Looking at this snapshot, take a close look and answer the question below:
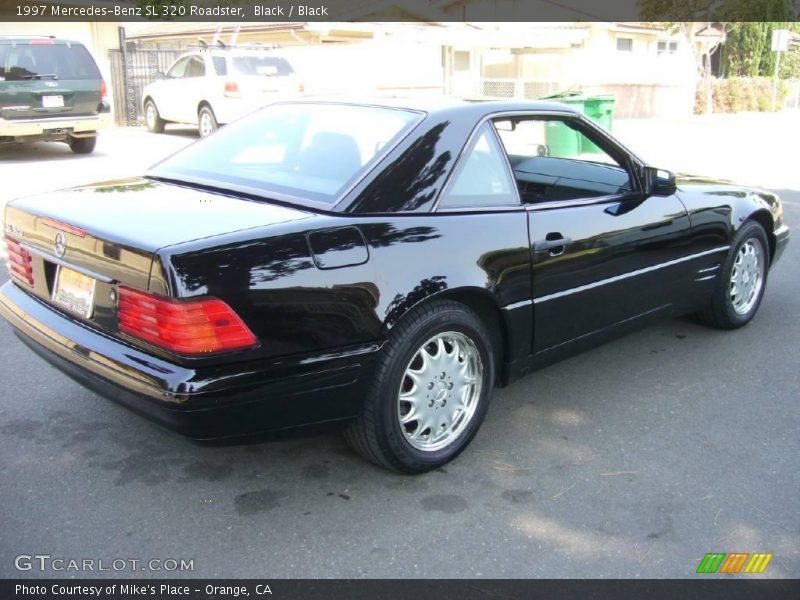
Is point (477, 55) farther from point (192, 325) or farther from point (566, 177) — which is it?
point (192, 325)

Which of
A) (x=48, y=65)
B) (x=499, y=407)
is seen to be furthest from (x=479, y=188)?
(x=48, y=65)

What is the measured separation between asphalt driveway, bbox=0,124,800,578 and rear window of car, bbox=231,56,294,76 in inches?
480

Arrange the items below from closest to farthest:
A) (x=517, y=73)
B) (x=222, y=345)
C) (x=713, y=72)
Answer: (x=222, y=345) → (x=517, y=73) → (x=713, y=72)

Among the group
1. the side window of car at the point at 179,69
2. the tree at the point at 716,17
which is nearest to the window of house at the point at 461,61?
the tree at the point at 716,17

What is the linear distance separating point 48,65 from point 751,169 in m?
11.5

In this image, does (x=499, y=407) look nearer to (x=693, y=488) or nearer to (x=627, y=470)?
(x=627, y=470)

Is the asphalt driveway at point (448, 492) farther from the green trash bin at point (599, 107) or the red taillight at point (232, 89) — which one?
the red taillight at point (232, 89)

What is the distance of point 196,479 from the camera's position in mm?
3355

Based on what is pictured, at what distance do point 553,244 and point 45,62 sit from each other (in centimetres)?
1104

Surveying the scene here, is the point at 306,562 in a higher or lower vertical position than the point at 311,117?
lower

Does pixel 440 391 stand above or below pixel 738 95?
below

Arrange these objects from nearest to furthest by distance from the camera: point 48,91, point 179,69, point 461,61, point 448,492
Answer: point 448,492, point 48,91, point 179,69, point 461,61

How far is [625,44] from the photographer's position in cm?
2992

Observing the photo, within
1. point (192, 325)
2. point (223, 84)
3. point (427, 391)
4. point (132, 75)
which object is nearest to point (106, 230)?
point (192, 325)
